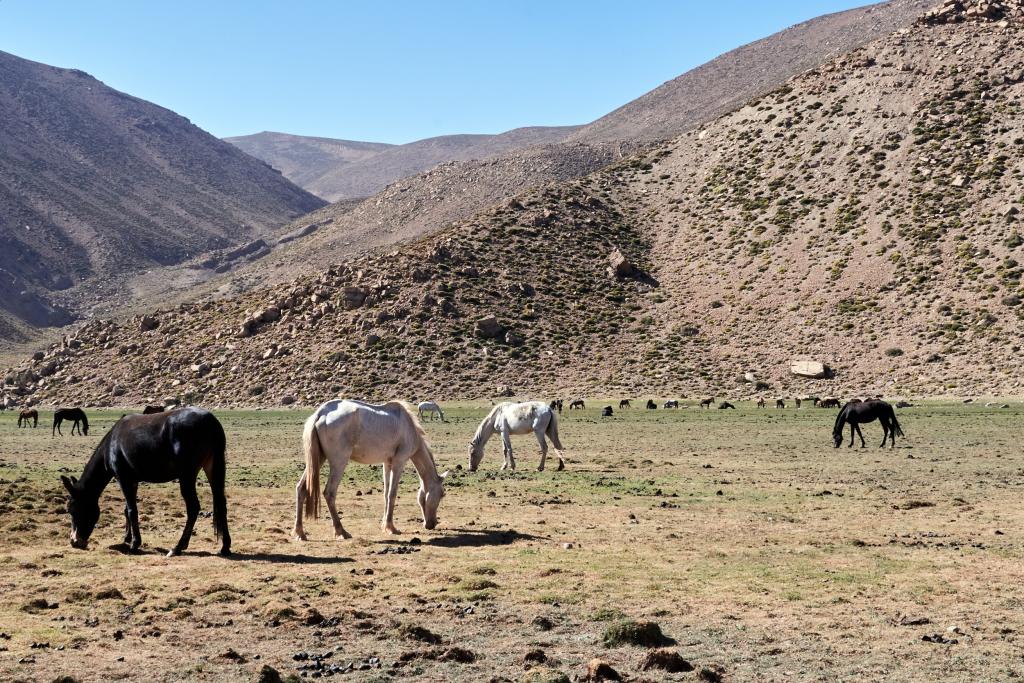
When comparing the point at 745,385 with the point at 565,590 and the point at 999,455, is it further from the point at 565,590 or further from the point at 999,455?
the point at 565,590

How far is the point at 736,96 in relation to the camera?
156 meters

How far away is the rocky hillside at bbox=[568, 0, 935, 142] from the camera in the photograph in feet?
502

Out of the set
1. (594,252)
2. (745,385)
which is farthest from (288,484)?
(594,252)

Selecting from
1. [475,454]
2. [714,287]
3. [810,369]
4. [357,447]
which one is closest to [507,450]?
[475,454]

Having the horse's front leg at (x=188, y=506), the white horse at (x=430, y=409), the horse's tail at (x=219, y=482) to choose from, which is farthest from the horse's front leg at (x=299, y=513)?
the white horse at (x=430, y=409)

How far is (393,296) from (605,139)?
257 feet

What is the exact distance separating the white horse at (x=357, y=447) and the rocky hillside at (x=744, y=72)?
132 m

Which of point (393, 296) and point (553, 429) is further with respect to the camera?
point (393, 296)

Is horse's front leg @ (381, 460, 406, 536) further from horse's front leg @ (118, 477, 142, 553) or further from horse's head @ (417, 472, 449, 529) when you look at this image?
horse's front leg @ (118, 477, 142, 553)

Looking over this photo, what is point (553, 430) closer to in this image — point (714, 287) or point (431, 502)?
point (431, 502)

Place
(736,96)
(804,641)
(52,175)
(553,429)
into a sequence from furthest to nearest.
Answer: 1. (52,175)
2. (736,96)
3. (553,429)
4. (804,641)

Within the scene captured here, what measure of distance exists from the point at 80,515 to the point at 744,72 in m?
166

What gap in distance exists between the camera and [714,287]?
87.4 m

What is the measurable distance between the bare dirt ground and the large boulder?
47.1 m
